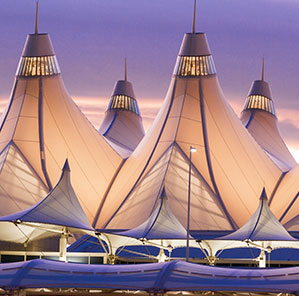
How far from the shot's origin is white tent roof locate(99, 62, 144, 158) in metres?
90.3

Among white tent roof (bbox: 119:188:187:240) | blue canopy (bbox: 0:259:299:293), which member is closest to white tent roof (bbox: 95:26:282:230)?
white tent roof (bbox: 119:188:187:240)

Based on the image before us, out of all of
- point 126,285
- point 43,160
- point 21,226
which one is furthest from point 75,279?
point 43,160

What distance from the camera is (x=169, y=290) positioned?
37.1m

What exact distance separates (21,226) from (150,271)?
67.1 ft

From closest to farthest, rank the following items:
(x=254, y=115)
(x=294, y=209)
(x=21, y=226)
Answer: (x=21, y=226) → (x=294, y=209) → (x=254, y=115)

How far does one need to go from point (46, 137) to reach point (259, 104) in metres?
23.7

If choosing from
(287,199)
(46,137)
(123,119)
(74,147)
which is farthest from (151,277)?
(123,119)

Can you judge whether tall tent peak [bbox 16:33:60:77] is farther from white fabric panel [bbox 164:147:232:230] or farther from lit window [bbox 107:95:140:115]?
lit window [bbox 107:95:140:115]

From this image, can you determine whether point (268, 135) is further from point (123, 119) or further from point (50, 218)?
point (50, 218)

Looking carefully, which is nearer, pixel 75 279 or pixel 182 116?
pixel 75 279

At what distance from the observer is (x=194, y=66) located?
251ft

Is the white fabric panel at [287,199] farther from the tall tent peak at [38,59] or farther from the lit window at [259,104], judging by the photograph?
the tall tent peak at [38,59]

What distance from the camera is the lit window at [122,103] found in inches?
3696

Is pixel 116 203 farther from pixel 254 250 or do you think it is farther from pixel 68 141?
pixel 254 250
